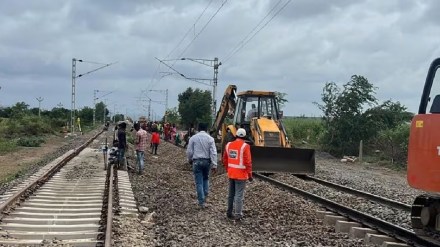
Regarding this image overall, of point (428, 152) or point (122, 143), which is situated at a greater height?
point (428, 152)

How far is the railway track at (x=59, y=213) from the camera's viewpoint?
27.8 ft

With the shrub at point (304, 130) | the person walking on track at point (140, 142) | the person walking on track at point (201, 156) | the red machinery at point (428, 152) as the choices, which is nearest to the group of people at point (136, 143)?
the person walking on track at point (140, 142)

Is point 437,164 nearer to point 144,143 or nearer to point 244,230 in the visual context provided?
point 244,230

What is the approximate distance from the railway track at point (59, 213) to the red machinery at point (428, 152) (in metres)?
4.43

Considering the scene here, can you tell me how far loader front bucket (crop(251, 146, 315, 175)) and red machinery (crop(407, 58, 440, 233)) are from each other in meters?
10.7

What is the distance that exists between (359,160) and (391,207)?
62.7 ft

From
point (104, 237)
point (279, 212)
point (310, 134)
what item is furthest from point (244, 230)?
point (310, 134)

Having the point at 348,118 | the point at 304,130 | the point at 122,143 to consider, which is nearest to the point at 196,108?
the point at 304,130

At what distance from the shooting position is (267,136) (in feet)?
64.2

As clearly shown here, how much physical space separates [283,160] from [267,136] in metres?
1.16

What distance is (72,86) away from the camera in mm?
56188

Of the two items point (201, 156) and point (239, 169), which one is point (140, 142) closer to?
point (201, 156)

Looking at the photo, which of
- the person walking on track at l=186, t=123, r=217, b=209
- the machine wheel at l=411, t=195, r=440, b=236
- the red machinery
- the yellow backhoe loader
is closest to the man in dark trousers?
the yellow backhoe loader

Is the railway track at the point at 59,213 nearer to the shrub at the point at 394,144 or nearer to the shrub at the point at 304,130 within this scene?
the shrub at the point at 394,144
